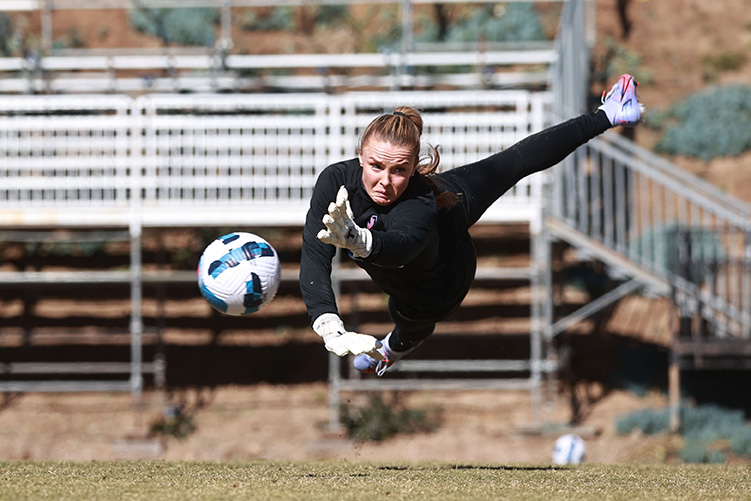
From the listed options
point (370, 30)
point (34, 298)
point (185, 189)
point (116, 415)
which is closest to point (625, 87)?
point (185, 189)

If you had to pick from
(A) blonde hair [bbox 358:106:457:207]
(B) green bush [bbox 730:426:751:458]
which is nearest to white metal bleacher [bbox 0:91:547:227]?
(B) green bush [bbox 730:426:751:458]

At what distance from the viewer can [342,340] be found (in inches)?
197

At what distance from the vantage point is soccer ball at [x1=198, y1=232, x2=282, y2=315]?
6551 millimetres

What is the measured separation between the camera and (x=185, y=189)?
14578 mm

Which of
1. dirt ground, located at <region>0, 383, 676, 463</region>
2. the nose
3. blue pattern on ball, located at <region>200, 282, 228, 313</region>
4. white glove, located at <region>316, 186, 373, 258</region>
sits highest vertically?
the nose

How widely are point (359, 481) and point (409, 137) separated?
187cm

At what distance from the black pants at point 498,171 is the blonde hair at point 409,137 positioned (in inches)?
10.4

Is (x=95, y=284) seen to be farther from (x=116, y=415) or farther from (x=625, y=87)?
(x=625, y=87)

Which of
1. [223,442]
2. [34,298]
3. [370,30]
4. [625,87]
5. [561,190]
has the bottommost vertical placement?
[223,442]

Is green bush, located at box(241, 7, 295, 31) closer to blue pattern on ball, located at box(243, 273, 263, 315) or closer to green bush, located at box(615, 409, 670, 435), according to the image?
green bush, located at box(615, 409, 670, 435)

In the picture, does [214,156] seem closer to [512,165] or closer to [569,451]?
[569,451]

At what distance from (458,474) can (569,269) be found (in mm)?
11341

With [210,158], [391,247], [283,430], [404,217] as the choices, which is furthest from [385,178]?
[283,430]

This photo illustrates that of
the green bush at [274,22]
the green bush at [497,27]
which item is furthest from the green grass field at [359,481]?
the green bush at [274,22]
